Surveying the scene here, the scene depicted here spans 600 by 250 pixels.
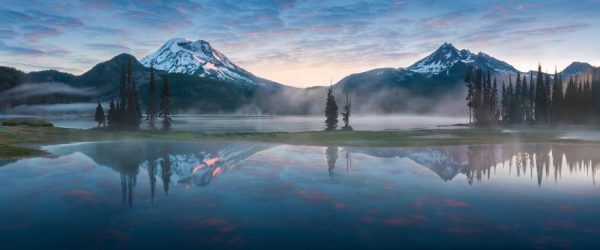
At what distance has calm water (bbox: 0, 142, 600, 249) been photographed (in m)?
14.1

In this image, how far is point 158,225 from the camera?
15.6 meters

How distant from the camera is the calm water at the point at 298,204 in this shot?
14.1 meters

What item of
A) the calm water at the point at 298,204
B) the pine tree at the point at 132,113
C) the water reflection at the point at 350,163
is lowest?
the calm water at the point at 298,204

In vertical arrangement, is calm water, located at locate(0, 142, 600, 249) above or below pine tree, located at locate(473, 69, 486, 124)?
below

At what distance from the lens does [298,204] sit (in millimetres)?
19391

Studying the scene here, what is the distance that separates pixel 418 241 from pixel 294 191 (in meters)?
9.55

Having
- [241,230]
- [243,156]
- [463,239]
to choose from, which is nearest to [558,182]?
[463,239]

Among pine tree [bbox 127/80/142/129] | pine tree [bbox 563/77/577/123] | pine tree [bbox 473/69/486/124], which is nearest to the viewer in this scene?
pine tree [bbox 127/80/142/129]

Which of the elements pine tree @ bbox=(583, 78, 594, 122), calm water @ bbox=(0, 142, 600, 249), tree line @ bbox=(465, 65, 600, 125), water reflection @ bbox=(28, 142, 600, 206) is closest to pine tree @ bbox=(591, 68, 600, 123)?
tree line @ bbox=(465, 65, 600, 125)

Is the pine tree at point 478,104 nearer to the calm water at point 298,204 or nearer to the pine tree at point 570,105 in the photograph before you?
the pine tree at point 570,105

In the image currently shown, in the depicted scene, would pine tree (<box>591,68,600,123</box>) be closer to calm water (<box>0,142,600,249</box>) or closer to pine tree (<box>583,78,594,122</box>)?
pine tree (<box>583,78,594,122</box>)

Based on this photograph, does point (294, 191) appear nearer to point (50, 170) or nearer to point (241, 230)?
point (241, 230)

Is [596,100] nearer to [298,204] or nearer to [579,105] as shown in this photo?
[579,105]

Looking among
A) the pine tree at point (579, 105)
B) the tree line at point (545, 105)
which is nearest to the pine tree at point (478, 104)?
the tree line at point (545, 105)
